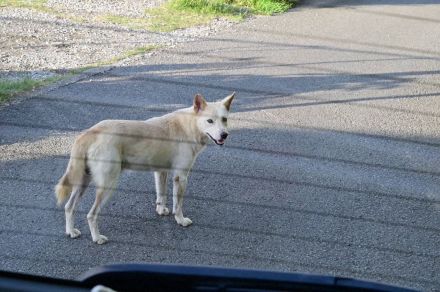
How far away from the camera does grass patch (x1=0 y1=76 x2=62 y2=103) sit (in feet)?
12.4

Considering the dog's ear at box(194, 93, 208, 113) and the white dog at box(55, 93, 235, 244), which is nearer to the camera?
the white dog at box(55, 93, 235, 244)

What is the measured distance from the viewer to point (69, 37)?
505 centimetres

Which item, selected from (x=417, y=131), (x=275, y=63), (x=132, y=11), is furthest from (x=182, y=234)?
(x=132, y=11)

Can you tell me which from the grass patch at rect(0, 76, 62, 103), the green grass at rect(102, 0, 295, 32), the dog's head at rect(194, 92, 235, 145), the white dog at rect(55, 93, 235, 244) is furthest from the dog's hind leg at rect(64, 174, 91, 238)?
the green grass at rect(102, 0, 295, 32)

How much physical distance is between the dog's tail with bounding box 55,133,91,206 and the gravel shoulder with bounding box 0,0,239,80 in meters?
1.83

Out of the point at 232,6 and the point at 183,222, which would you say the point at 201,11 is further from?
the point at 183,222

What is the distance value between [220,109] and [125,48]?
234 cm

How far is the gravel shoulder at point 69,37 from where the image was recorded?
4441 mm

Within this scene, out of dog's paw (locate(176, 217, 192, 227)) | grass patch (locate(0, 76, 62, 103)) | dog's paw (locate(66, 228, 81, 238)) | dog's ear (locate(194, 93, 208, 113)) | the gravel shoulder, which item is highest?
dog's ear (locate(194, 93, 208, 113))

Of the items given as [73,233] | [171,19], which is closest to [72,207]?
[73,233]

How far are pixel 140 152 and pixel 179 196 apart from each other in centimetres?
25

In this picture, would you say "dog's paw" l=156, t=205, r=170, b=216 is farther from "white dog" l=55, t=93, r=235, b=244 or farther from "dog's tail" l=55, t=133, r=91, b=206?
"dog's tail" l=55, t=133, r=91, b=206

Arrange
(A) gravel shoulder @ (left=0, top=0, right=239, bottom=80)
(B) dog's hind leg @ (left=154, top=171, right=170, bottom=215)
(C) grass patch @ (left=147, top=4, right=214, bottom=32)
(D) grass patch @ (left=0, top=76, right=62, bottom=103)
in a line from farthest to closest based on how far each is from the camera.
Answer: (C) grass patch @ (left=147, top=4, right=214, bottom=32) < (A) gravel shoulder @ (left=0, top=0, right=239, bottom=80) < (D) grass patch @ (left=0, top=76, right=62, bottom=103) < (B) dog's hind leg @ (left=154, top=171, right=170, bottom=215)

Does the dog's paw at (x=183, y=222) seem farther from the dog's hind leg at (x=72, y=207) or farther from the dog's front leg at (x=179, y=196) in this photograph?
the dog's hind leg at (x=72, y=207)
